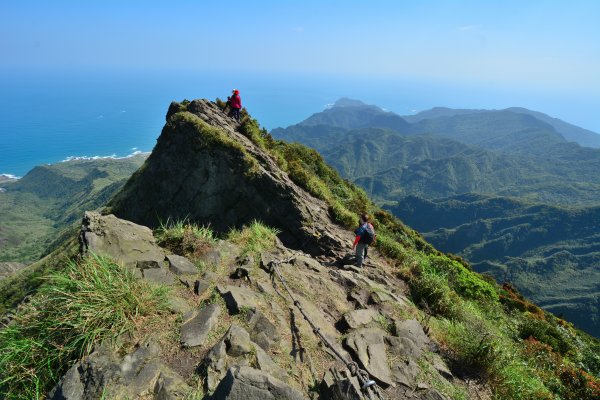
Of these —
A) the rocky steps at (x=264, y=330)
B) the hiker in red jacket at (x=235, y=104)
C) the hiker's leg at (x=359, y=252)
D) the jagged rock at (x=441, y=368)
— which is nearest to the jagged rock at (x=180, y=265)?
the rocky steps at (x=264, y=330)

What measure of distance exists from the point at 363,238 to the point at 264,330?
7.16 metres

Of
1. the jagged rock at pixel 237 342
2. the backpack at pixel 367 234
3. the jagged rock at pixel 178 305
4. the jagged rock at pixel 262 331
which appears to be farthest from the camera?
the backpack at pixel 367 234

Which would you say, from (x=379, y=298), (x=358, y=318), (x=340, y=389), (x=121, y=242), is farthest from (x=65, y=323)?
(x=379, y=298)

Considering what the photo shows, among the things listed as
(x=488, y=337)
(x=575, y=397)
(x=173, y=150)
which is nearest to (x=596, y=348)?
(x=575, y=397)

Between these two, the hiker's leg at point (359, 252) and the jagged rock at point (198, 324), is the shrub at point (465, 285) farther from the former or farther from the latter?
the jagged rock at point (198, 324)

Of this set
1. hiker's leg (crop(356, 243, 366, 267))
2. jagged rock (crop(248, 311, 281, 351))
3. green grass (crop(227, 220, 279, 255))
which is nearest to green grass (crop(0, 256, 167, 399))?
jagged rock (crop(248, 311, 281, 351))

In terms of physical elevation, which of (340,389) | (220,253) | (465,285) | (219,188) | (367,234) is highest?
(340,389)

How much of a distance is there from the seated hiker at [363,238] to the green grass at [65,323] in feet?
27.4

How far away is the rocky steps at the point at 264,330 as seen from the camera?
A: 5.26 m

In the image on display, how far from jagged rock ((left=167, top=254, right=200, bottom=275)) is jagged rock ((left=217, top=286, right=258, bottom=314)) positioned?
129 cm

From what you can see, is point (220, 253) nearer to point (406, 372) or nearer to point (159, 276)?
point (159, 276)

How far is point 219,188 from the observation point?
1866 cm

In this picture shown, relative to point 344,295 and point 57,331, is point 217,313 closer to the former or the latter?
point 57,331

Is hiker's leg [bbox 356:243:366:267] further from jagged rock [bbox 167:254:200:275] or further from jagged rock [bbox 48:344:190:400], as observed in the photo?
jagged rock [bbox 48:344:190:400]
